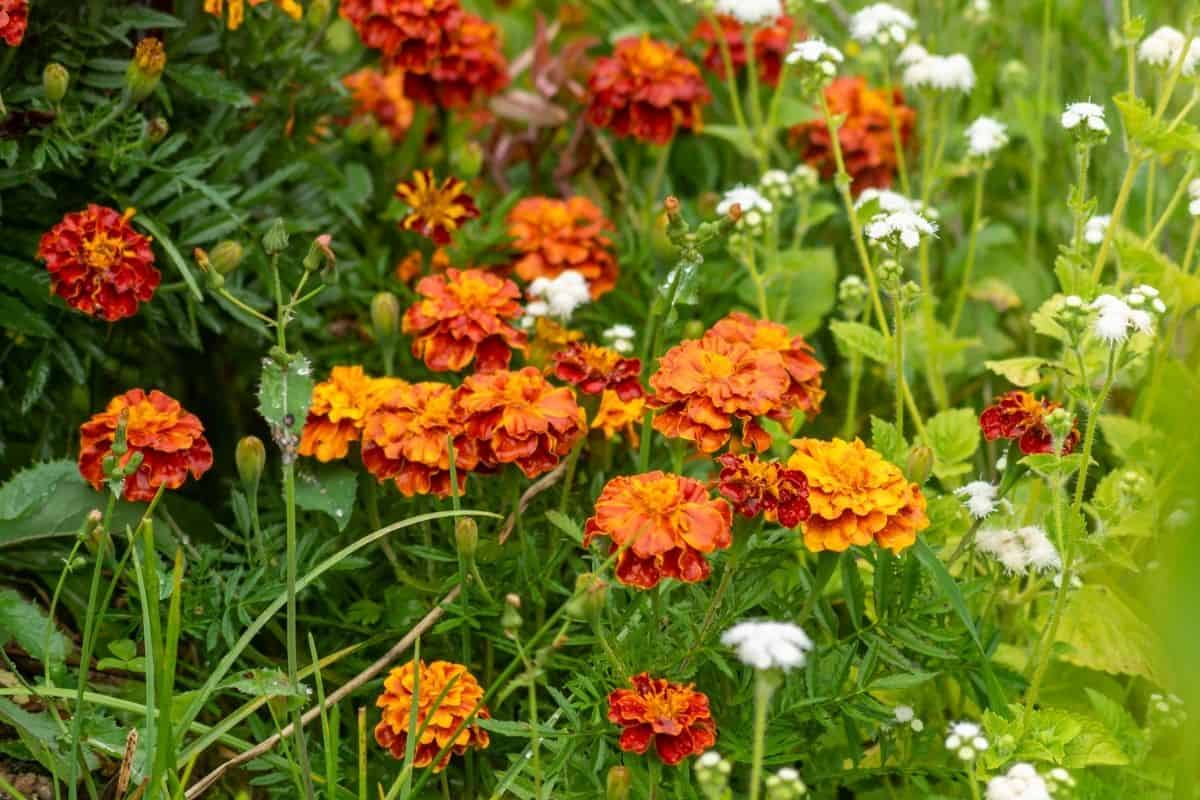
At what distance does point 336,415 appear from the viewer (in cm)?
164

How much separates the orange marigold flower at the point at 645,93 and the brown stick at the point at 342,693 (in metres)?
0.96

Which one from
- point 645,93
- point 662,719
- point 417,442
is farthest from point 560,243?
point 662,719

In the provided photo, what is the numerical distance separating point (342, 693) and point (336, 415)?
31 cm

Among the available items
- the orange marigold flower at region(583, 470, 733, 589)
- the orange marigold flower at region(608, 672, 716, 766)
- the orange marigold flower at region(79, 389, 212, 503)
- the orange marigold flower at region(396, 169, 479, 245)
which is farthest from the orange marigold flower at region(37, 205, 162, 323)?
the orange marigold flower at region(608, 672, 716, 766)

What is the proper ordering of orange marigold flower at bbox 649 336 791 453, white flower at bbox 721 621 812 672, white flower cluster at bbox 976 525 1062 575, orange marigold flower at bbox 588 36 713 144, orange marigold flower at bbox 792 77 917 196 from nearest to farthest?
white flower at bbox 721 621 812 672
orange marigold flower at bbox 649 336 791 453
white flower cluster at bbox 976 525 1062 575
orange marigold flower at bbox 588 36 713 144
orange marigold flower at bbox 792 77 917 196

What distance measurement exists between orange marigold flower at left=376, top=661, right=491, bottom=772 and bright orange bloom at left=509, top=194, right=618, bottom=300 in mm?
797

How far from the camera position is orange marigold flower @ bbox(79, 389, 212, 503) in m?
1.55

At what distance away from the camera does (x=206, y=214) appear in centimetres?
197

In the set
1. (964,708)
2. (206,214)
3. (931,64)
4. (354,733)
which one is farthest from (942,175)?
(354,733)

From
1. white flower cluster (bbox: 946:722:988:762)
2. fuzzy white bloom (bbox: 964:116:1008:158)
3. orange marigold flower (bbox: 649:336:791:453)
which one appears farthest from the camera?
fuzzy white bloom (bbox: 964:116:1008:158)

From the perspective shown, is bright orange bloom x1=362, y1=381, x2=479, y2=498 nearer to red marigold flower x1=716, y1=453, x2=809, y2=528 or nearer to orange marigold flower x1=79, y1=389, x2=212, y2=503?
orange marigold flower x1=79, y1=389, x2=212, y2=503

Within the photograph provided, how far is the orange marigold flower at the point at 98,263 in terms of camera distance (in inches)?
66.3

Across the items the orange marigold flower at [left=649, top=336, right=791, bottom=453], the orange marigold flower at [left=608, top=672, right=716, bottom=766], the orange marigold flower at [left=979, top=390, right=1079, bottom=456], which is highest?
the orange marigold flower at [left=649, top=336, right=791, bottom=453]

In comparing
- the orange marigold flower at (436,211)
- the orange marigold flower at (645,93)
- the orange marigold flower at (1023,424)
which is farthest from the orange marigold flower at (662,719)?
the orange marigold flower at (645,93)
